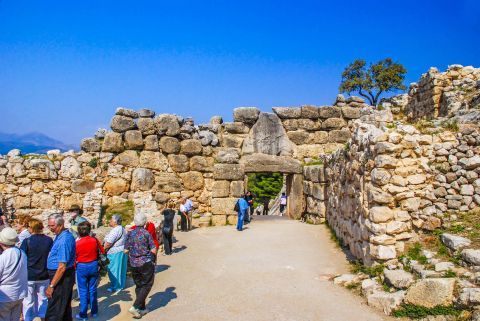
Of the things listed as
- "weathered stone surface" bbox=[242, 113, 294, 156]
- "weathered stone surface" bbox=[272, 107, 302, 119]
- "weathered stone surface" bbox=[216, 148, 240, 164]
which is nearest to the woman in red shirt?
"weathered stone surface" bbox=[216, 148, 240, 164]

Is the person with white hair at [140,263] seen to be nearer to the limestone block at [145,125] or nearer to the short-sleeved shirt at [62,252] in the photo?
the short-sleeved shirt at [62,252]

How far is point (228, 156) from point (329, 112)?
4430 millimetres

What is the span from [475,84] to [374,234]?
287 inches

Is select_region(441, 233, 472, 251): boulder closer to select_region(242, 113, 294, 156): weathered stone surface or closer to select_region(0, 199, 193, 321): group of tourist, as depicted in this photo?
select_region(0, 199, 193, 321): group of tourist

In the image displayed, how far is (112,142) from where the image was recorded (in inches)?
528

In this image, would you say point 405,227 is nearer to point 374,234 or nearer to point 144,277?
point 374,234

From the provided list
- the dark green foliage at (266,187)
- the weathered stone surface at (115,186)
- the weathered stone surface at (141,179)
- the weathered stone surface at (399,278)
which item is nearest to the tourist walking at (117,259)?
the weathered stone surface at (399,278)

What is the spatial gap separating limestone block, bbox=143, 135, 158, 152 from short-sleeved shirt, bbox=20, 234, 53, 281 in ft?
27.8

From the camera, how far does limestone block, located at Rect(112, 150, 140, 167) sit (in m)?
13.5

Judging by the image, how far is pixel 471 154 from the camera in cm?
673

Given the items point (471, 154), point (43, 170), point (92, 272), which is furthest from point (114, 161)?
point (471, 154)

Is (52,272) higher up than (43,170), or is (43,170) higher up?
(43,170)

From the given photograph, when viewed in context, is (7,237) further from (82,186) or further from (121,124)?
(121,124)

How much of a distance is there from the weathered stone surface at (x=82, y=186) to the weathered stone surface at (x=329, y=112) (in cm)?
883
